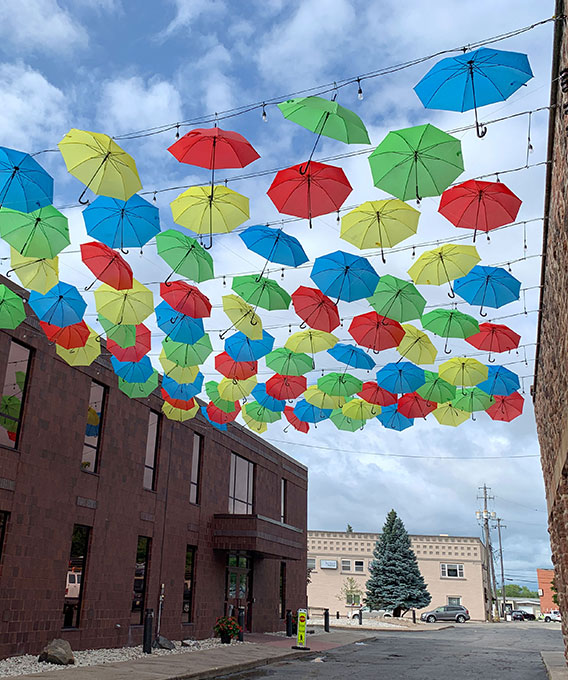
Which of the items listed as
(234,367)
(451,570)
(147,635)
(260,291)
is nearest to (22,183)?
(260,291)

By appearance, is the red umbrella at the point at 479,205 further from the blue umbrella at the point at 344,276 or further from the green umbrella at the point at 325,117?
the green umbrella at the point at 325,117

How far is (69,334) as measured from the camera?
12.5m

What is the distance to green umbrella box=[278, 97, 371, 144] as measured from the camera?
702cm

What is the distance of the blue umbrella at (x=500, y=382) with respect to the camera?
13.1m

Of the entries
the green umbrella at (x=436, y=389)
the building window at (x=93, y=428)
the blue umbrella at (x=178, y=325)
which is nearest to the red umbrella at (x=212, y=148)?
the blue umbrella at (x=178, y=325)

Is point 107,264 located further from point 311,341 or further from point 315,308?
point 311,341

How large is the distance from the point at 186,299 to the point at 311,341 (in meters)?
2.87

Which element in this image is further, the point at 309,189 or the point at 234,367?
the point at 234,367

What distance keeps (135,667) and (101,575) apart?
2.78m

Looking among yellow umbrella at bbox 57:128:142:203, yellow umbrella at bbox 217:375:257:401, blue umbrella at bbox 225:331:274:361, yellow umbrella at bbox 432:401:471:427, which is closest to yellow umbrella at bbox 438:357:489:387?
yellow umbrella at bbox 432:401:471:427

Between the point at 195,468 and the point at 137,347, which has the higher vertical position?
the point at 137,347

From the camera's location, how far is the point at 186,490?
20078 millimetres

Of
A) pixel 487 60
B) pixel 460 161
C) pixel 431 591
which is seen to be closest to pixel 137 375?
pixel 460 161

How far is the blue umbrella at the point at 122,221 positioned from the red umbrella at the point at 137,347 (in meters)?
3.23
